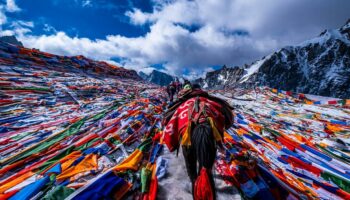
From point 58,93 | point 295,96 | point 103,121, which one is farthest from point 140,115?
point 295,96

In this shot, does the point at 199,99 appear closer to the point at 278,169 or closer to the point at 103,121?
the point at 278,169

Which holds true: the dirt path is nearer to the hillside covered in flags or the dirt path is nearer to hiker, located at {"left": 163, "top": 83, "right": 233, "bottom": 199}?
the hillside covered in flags

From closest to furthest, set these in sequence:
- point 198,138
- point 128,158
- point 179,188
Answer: point 198,138 → point 179,188 → point 128,158

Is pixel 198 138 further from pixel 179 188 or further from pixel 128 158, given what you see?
pixel 128 158

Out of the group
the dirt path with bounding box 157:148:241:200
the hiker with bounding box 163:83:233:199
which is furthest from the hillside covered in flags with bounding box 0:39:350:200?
the hiker with bounding box 163:83:233:199

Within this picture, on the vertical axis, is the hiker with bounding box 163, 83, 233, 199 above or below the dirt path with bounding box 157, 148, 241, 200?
above

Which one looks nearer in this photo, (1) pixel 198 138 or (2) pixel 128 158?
(1) pixel 198 138

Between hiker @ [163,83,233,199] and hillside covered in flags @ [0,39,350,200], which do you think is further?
hillside covered in flags @ [0,39,350,200]

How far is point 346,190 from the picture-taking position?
4031 millimetres

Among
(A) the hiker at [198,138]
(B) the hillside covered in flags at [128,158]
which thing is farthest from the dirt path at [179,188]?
(A) the hiker at [198,138]

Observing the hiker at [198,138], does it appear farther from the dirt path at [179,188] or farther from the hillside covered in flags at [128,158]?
the hillside covered in flags at [128,158]

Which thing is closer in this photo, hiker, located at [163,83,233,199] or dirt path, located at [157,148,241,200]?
hiker, located at [163,83,233,199]

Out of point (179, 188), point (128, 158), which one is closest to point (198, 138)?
point (179, 188)

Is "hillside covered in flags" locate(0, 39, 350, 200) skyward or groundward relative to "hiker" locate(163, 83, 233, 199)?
groundward
